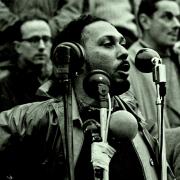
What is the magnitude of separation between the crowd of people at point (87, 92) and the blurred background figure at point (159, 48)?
10 millimetres

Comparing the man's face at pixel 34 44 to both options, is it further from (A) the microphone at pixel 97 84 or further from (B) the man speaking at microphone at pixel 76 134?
(A) the microphone at pixel 97 84

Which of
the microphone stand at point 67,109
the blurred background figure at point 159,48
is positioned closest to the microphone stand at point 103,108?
the microphone stand at point 67,109

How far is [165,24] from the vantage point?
7.11 metres

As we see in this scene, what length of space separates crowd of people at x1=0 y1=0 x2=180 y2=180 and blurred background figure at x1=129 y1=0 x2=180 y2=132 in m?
0.01

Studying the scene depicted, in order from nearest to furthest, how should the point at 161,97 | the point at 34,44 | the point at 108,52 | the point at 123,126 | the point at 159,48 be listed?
the point at 123,126 < the point at 161,97 < the point at 108,52 < the point at 159,48 < the point at 34,44

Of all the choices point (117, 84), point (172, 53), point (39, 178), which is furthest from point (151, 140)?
point (172, 53)

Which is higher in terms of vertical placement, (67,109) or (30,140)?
(67,109)

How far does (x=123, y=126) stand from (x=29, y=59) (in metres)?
3.40

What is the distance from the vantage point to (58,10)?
7250 millimetres

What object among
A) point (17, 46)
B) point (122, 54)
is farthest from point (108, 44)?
point (17, 46)

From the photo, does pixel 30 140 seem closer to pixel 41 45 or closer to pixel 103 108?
pixel 103 108

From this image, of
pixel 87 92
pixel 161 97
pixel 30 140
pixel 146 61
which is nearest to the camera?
pixel 87 92

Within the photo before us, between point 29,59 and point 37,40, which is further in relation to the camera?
point 37,40

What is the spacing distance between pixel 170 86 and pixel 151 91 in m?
0.47
